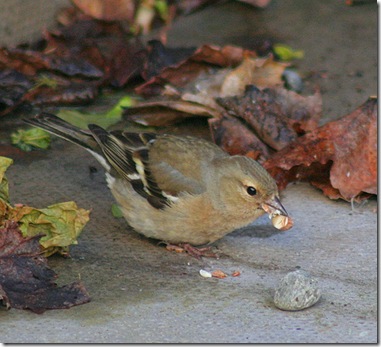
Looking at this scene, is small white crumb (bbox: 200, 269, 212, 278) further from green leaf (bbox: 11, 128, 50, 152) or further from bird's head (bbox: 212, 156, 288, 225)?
green leaf (bbox: 11, 128, 50, 152)

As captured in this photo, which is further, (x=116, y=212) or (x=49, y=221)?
(x=116, y=212)

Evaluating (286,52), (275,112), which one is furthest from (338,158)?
(286,52)

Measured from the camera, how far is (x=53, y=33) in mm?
7633

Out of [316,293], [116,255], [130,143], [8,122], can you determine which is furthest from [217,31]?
[316,293]

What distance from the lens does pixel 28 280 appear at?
4.48 metres

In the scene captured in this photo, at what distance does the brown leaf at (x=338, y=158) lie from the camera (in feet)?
19.1

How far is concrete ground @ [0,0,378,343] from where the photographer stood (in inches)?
166

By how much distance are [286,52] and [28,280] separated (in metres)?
4.22

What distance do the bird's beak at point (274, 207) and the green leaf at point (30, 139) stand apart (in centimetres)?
201

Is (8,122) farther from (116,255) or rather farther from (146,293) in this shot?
(146,293)

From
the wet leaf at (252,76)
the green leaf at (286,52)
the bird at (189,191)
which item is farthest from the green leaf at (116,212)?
the green leaf at (286,52)

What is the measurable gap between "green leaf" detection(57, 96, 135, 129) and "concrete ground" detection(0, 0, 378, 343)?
213mm

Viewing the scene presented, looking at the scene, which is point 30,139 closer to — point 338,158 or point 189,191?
point 189,191

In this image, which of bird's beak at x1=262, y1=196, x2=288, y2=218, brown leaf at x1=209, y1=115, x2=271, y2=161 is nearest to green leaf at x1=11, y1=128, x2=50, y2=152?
brown leaf at x1=209, y1=115, x2=271, y2=161
